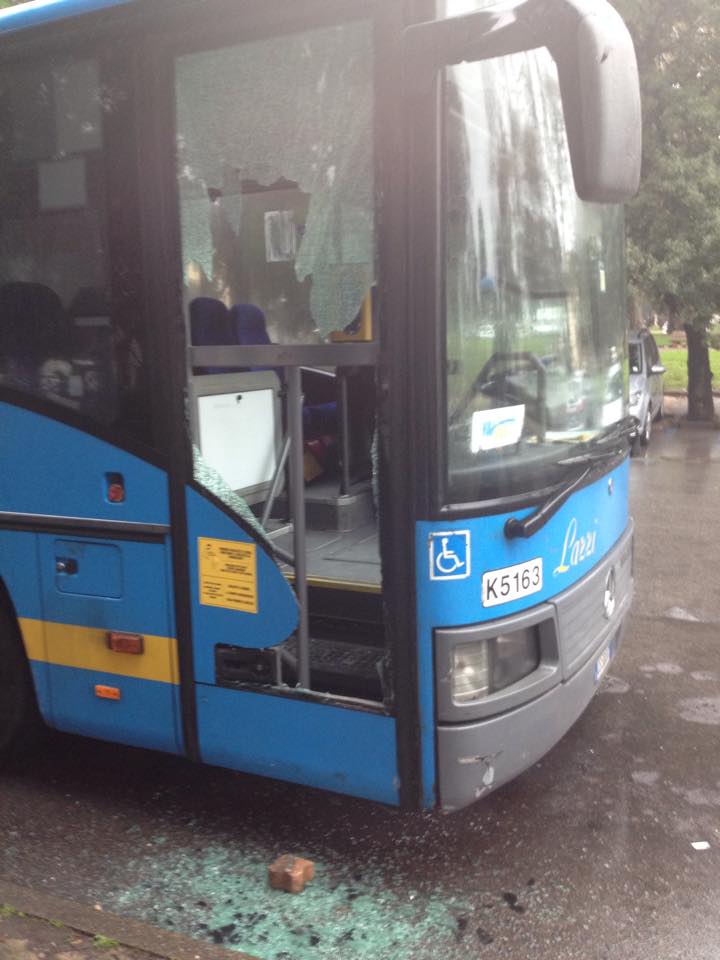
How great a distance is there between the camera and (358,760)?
3.40 m

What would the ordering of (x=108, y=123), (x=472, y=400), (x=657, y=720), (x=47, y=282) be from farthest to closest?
(x=657, y=720)
(x=47, y=282)
(x=108, y=123)
(x=472, y=400)

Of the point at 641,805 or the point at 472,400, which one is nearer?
the point at 472,400

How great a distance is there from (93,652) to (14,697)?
583 millimetres

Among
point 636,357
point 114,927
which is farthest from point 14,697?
point 636,357

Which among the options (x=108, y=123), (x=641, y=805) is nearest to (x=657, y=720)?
(x=641, y=805)

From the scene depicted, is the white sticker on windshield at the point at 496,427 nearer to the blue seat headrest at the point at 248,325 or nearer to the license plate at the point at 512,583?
the license plate at the point at 512,583

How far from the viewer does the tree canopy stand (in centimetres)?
1532

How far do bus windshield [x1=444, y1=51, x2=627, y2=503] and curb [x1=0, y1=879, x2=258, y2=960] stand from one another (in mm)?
1569

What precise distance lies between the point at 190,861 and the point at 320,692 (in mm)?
856

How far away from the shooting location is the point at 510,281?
3.33 m

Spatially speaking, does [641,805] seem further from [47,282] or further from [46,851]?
[47,282]

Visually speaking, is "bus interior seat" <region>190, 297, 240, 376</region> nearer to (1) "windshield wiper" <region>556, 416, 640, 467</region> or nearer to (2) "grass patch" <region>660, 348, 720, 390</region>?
(1) "windshield wiper" <region>556, 416, 640, 467</region>

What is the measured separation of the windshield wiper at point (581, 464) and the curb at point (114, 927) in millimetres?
1563

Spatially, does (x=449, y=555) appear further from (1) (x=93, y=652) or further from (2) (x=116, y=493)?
(1) (x=93, y=652)
